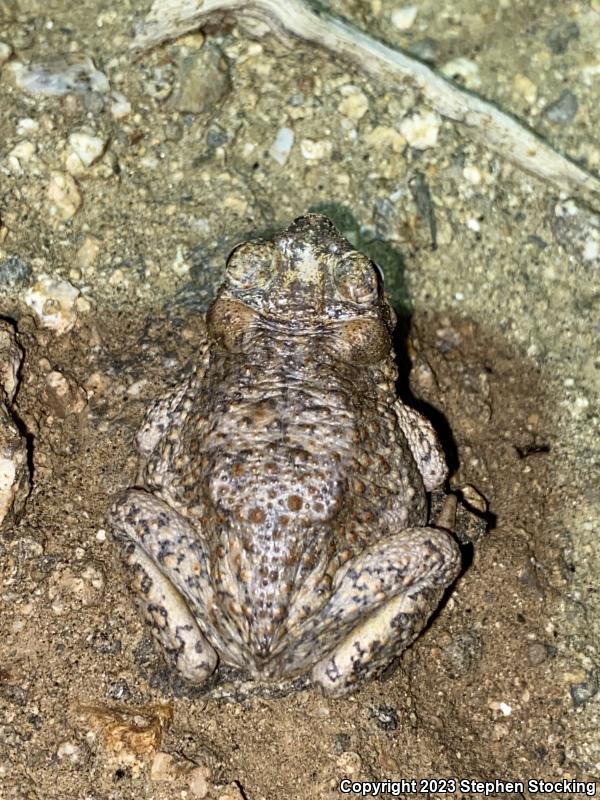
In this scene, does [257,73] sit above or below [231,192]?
above

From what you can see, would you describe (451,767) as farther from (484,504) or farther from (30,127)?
(30,127)

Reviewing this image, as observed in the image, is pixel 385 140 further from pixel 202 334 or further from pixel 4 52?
pixel 4 52

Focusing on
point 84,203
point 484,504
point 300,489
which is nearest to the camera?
point 300,489

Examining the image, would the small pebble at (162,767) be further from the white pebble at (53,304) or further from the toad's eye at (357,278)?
the white pebble at (53,304)

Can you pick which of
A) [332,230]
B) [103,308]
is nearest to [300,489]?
[332,230]

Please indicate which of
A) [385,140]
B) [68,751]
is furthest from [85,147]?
[68,751]

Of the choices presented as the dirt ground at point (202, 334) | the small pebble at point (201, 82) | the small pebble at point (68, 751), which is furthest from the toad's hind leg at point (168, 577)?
the small pebble at point (201, 82)
